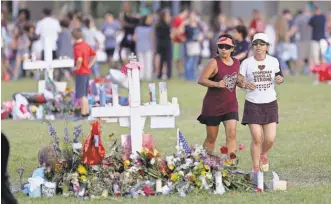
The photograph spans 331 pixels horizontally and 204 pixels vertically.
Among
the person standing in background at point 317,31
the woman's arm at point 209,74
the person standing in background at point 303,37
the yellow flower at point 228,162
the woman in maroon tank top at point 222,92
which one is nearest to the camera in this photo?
the yellow flower at point 228,162

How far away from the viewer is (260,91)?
13648 mm

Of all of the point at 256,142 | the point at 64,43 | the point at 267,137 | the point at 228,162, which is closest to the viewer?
the point at 228,162

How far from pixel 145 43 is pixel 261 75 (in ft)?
66.2

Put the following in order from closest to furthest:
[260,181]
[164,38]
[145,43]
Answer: [260,181], [145,43], [164,38]

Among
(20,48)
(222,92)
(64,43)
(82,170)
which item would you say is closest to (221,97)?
(222,92)

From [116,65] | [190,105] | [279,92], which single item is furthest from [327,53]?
[116,65]

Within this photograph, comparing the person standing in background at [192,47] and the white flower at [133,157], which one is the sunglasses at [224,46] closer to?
the white flower at [133,157]

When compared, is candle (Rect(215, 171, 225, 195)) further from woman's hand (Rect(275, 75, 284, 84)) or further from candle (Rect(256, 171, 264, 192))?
woman's hand (Rect(275, 75, 284, 84))

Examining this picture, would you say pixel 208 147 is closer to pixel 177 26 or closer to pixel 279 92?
pixel 279 92

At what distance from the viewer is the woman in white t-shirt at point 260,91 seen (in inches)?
535

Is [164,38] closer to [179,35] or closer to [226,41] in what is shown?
[179,35]

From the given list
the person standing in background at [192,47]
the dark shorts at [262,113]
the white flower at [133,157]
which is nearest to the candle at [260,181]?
the white flower at [133,157]

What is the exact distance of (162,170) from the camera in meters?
12.2

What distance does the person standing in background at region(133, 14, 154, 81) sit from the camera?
33.7m
